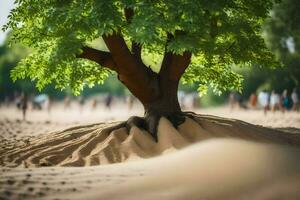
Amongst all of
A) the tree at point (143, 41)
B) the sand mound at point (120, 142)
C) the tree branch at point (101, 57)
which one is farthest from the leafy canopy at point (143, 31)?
the sand mound at point (120, 142)

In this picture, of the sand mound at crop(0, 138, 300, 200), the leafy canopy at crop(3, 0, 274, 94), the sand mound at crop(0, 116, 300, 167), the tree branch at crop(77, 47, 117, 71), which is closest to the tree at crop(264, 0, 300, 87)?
the leafy canopy at crop(3, 0, 274, 94)

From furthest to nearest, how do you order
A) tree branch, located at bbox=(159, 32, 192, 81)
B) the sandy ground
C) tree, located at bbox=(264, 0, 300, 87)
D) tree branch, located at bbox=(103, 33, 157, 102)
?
tree, located at bbox=(264, 0, 300, 87)
tree branch, located at bbox=(159, 32, 192, 81)
tree branch, located at bbox=(103, 33, 157, 102)
the sandy ground

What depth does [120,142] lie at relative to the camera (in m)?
12.6

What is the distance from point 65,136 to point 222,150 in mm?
5854

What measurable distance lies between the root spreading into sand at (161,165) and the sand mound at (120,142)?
0.03 metres

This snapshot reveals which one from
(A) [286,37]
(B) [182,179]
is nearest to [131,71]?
(B) [182,179]

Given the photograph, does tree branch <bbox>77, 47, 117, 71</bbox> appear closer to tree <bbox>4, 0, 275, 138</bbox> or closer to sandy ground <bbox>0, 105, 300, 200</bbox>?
tree <bbox>4, 0, 275, 138</bbox>

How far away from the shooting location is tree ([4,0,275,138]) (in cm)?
1135

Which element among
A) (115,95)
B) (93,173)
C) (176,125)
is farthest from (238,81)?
(115,95)

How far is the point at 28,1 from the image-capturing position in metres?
13.5

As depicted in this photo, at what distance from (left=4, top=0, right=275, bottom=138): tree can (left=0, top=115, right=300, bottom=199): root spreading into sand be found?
116 cm

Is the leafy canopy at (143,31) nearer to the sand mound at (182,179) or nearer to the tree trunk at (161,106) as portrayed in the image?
the tree trunk at (161,106)

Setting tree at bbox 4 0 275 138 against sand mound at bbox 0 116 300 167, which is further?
sand mound at bbox 0 116 300 167

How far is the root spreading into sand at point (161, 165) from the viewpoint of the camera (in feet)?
24.3
